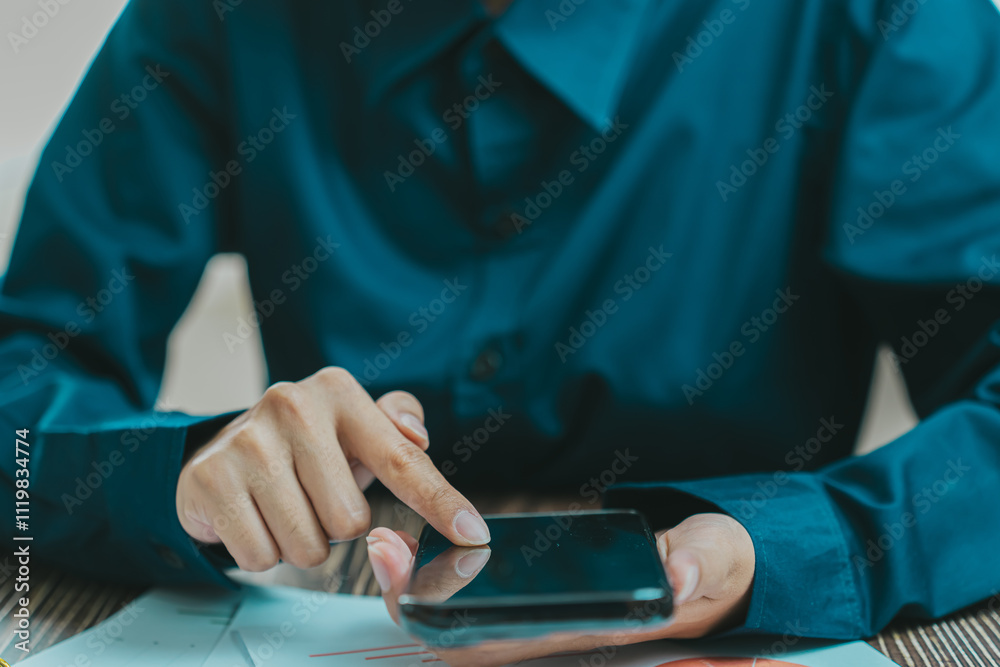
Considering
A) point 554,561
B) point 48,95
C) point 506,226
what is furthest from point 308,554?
point 48,95

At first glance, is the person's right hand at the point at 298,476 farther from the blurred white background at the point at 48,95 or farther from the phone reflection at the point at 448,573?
the blurred white background at the point at 48,95

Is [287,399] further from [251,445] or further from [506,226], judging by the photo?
[506,226]

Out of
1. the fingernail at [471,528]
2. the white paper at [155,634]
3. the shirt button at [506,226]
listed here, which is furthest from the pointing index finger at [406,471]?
the shirt button at [506,226]

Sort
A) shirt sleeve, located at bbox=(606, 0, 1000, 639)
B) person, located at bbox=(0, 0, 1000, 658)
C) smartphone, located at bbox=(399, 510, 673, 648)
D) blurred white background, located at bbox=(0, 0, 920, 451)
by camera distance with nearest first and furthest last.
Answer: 1. smartphone, located at bbox=(399, 510, 673, 648)
2. shirt sleeve, located at bbox=(606, 0, 1000, 639)
3. person, located at bbox=(0, 0, 1000, 658)
4. blurred white background, located at bbox=(0, 0, 920, 451)

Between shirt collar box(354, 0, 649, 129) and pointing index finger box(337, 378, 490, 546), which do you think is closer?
pointing index finger box(337, 378, 490, 546)

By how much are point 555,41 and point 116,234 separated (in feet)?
1.17

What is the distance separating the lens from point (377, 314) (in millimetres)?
613

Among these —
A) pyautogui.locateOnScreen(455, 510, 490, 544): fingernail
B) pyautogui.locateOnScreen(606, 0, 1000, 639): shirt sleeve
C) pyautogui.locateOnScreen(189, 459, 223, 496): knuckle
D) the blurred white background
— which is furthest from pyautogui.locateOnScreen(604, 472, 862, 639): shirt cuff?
the blurred white background

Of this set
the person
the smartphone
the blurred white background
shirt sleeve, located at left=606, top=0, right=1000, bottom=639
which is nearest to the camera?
the smartphone

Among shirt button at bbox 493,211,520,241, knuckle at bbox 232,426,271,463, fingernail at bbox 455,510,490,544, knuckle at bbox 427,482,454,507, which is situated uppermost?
shirt button at bbox 493,211,520,241

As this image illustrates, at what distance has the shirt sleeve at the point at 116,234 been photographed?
0.54 m

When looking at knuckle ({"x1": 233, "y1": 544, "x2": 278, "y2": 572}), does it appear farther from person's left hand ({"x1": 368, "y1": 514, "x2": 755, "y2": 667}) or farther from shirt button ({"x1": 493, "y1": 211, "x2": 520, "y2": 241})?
shirt button ({"x1": 493, "y1": 211, "x2": 520, "y2": 241})

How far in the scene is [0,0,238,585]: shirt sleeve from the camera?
0.54m

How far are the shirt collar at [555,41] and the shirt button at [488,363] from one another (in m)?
0.17
